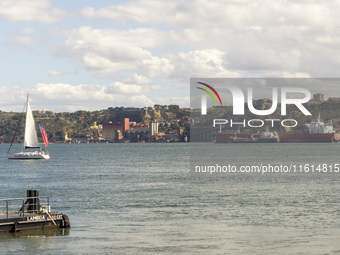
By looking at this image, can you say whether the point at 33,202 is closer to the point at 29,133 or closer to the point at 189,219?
the point at 189,219

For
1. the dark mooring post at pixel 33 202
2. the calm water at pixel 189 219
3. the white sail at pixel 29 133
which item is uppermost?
the white sail at pixel 29 133

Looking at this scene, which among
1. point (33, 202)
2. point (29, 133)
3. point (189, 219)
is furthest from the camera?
point (29, 133)

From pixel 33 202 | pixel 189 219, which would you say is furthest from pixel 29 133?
pixel 33 202

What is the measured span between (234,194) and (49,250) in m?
31.8

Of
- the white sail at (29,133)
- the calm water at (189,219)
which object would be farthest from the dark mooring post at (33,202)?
the white sail at (29,133)

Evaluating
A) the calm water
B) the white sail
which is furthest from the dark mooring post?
the white sail

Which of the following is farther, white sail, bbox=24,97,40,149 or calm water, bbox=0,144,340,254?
white sail, bbox=24,97,40,149

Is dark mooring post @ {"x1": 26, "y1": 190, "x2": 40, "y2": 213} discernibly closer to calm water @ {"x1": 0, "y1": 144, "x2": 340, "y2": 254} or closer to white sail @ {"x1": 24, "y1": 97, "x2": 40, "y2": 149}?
calm water @ {"x1": 0, "y1": 144, "x2": 340, "y2": 254}

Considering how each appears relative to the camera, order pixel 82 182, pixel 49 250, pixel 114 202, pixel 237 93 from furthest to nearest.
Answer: pixel 237 93 → pixel 82 182 → pixel 114 202 → pixel 49 250

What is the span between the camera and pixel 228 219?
4256 cm

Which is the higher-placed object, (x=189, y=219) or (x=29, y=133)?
(x=29, y=133)

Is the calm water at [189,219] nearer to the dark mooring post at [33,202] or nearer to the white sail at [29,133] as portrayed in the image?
the dark mooring post at [33,202]

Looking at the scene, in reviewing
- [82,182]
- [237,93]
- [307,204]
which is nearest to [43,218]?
[307,204]

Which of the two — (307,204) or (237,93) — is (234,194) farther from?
(237,93)
